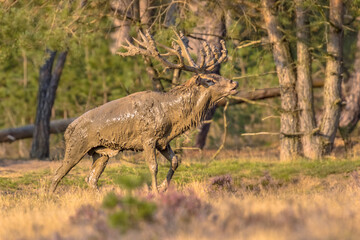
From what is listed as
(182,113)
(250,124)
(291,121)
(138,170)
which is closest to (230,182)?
(138,170)

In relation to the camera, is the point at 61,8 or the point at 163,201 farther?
the point at 61,8

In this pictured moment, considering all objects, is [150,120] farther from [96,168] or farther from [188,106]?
[96,168]

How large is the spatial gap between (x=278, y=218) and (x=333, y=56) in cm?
1134

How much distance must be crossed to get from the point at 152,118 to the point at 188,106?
68cm

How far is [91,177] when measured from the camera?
35.8 feet

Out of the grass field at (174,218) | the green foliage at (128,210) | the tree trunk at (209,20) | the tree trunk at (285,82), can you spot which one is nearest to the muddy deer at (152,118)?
the grass field at (174,218)

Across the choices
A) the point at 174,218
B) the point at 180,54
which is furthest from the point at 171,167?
the point at 174,218

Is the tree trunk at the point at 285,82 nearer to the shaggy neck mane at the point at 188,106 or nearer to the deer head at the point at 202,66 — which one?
the deer head at the point at 202,66

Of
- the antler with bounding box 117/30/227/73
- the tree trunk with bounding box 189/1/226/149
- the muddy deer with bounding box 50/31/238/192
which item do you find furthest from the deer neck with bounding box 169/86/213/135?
the tree trunk with bounding box 189/1/226/149

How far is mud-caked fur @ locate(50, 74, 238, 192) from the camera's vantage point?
10203 millimetres

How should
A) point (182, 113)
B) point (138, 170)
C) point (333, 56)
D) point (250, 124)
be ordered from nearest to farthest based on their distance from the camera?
1. point (182, 113)
2. point (138, 170)
3. point (333, 56)
4. point (250, 124)

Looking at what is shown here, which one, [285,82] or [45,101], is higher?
[285,82]

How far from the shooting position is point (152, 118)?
1019cm

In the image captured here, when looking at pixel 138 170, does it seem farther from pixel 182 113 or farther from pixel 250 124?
pixel 250 124
